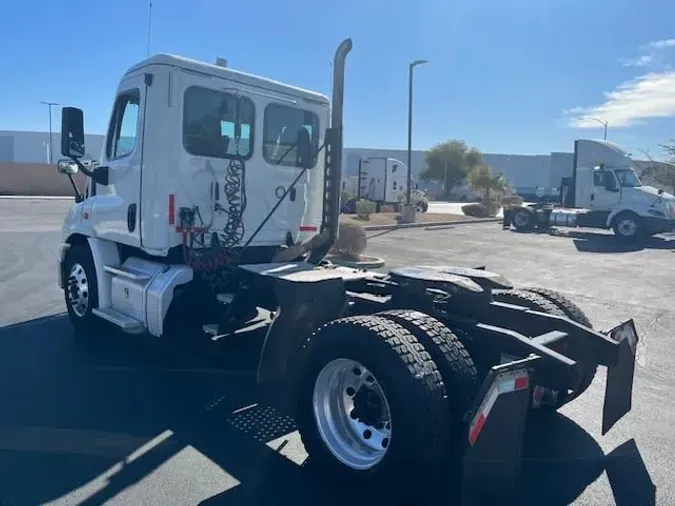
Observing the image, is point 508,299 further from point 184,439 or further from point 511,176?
point 511,176

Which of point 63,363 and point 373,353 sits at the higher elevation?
point 373,353

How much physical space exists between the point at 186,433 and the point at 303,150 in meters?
3.52

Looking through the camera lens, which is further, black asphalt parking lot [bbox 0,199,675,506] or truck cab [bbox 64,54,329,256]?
truck cab [bbox 64,54,329,256]

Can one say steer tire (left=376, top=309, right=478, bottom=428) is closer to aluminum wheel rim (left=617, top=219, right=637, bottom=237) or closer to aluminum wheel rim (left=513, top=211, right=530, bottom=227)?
aluminum wheel rim (left=617, top=219, right=637, bottom=237)

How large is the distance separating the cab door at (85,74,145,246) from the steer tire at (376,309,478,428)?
11.3ft

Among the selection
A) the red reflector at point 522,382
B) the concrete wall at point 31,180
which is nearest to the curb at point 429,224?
the red reflector at point 522,382

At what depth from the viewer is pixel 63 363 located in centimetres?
633

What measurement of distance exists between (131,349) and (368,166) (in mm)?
31916

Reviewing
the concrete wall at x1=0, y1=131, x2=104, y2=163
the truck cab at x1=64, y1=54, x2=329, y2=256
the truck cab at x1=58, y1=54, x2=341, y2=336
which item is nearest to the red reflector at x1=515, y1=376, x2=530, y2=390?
the truck cab at x1=58, y1=54, x2=341, y2=336

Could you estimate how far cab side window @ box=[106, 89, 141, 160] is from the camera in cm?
635

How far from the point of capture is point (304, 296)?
4.84 metres

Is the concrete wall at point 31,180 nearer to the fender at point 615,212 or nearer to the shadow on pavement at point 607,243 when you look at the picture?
the shadow on pavement at point 607,243

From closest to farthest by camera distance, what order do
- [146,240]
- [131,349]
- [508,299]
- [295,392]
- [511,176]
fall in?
[295,392]
[508,299]
[146,240]
[131,349]
[511,176]

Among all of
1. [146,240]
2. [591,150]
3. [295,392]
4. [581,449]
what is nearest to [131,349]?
[146,240]
